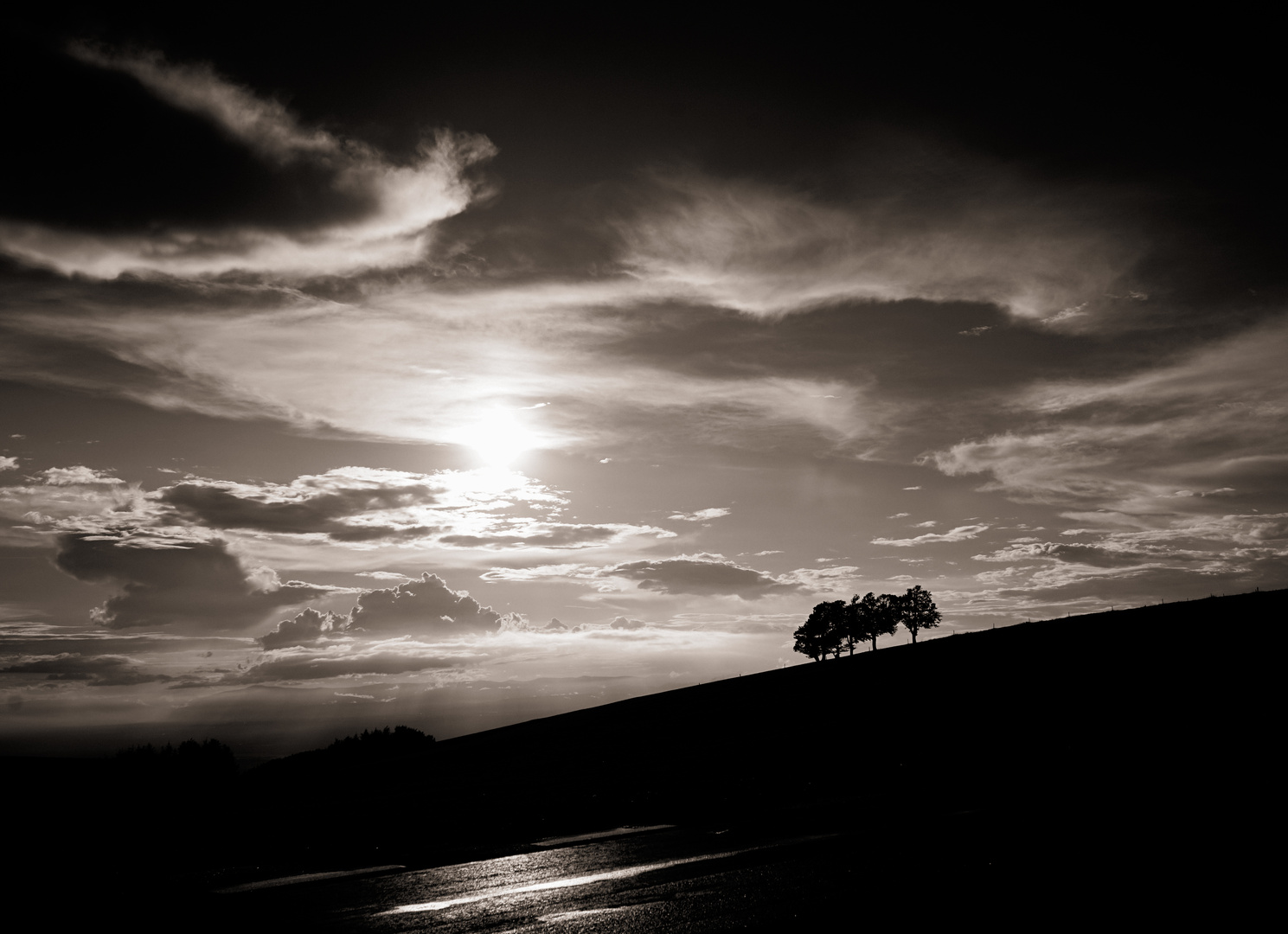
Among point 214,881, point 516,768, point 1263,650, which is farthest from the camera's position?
point 516,768

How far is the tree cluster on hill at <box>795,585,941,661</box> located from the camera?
106125mm

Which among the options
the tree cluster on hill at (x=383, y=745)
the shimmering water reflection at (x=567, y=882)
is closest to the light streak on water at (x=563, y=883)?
the shimmering water reflection at (x=567, y=882)

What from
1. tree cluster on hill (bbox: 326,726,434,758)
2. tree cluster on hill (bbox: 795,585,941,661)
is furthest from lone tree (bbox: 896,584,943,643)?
tree cluster on hill (bbox: 326,726,434,758)

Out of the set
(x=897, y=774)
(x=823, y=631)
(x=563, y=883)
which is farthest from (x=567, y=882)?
(x=823, y=631)

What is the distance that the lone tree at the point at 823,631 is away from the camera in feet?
348

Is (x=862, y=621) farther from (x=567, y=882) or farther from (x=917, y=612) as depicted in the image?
(x=567, y=882)

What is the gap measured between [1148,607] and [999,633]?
1225cm

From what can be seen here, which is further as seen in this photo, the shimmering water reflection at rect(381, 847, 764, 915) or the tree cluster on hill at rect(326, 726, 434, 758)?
the tree cluster on hill at rect(326, 726, 434, 758)

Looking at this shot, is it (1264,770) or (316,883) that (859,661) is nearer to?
(1264,770)

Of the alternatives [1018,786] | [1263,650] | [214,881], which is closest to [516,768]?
[214,881]

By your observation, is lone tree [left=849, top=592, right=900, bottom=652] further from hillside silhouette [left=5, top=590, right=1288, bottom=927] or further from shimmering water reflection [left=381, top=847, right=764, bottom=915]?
shimmering water reflection [left=381, top=847, right=764, bottom=915]

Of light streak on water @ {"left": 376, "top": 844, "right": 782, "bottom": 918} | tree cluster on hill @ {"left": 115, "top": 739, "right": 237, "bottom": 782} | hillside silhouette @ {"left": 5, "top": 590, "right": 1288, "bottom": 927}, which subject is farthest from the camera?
tree cluster on hill @ {"left": 115, "top": 739, "right": 237, "bottom": 782}

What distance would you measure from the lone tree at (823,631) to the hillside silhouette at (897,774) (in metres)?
30.9

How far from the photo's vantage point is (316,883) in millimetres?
19219
